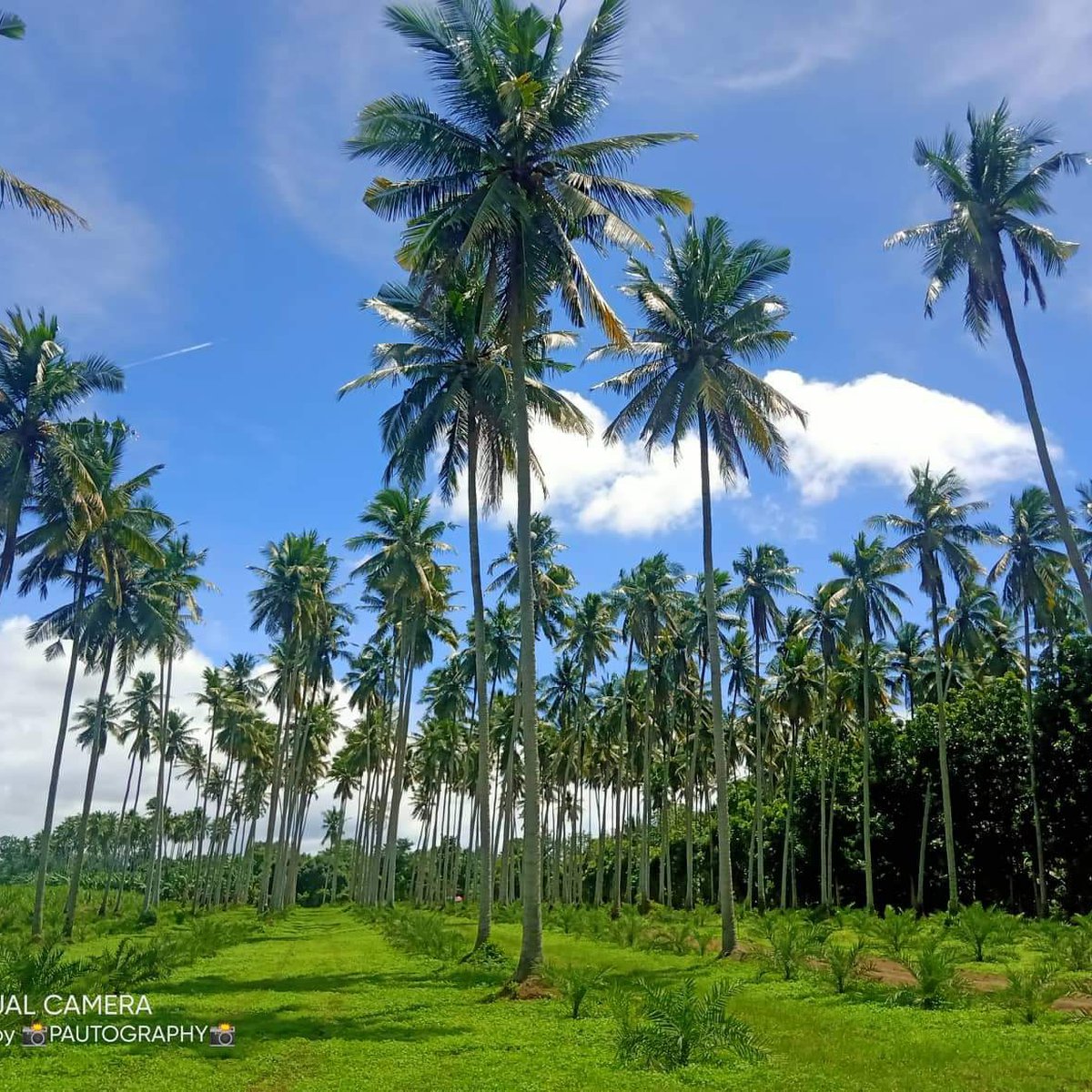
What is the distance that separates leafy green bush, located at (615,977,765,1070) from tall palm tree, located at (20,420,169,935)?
2124 centimetres

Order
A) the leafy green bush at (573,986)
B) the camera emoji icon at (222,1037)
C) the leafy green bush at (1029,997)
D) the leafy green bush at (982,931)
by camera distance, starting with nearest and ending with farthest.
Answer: the camera emoji icon at (222,1037) < the leafy green bush at (1029,997) < the leafy green bush at (573,986) < the leafy green bush at (982,931)

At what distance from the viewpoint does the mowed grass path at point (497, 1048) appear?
29.4 ft

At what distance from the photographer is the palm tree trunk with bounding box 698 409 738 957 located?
2156 centimetres

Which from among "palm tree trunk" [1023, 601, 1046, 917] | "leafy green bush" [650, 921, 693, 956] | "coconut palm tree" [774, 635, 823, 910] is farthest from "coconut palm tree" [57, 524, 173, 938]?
"palm tree trunk" [1023, 601, 1046, 917]

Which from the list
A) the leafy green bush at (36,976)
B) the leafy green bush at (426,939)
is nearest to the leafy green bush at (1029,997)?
the leafy green bush at (426,939)

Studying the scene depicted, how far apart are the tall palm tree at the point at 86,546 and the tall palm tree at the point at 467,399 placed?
9430 mm

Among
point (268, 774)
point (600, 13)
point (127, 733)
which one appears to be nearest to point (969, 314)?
point (600, 13)

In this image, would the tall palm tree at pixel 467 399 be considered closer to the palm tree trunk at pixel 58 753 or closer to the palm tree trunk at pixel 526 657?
the palm tree trunk at pixel 526 657

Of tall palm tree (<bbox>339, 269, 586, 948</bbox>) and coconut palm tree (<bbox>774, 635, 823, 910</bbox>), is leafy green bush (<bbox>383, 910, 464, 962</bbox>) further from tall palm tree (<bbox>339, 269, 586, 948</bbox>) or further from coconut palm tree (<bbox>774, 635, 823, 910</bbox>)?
coconut palm tree (<bbox>774, 635, 823, 910</bbox>)

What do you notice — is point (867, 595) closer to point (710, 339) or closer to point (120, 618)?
point (710, 339)

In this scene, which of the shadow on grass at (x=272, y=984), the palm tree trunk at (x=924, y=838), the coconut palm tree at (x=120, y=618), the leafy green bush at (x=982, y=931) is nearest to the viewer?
the shadow on grass at (x=272, y=984)

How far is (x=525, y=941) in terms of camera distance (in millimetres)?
15234

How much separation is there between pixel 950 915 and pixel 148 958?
86.3 ft

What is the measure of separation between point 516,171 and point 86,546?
72.0 ft
